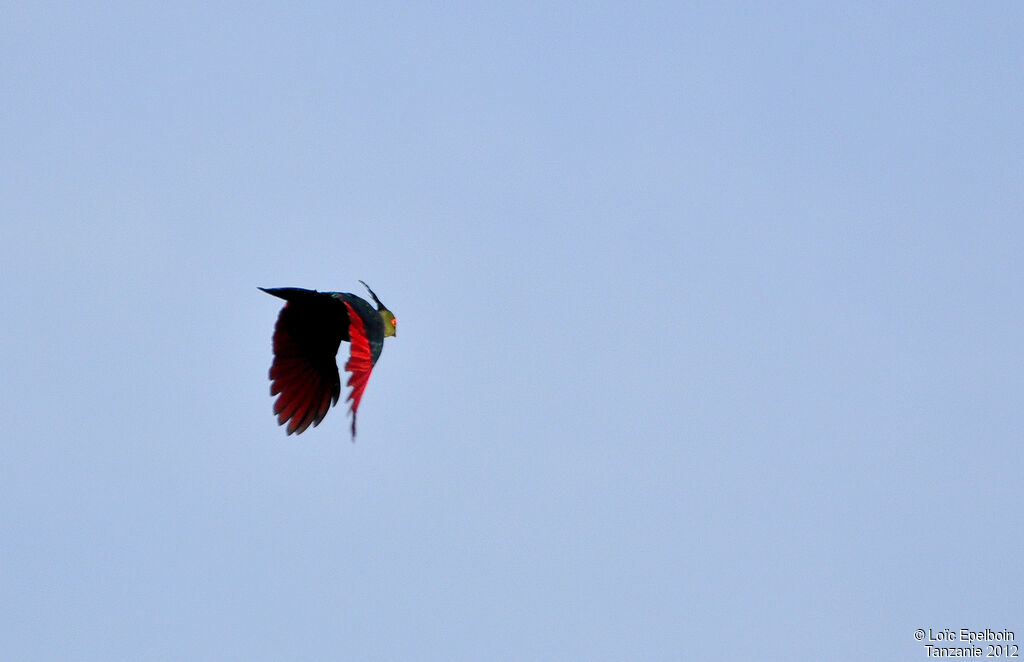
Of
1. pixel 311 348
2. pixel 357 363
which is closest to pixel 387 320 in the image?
pixel 311 348

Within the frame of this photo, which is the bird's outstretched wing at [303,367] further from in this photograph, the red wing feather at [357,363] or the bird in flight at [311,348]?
the red wing feather at [357,363]

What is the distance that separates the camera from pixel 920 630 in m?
23.1

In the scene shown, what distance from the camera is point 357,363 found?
19.0 meters

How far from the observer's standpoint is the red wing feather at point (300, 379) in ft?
73.3

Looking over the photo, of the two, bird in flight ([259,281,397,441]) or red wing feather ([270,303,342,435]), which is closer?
bird in flight ([259,281,397,441])

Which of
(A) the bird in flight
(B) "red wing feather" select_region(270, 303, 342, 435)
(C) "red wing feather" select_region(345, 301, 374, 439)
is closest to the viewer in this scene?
(C) "red wing feather" select_region(345, 301, 374, 439)

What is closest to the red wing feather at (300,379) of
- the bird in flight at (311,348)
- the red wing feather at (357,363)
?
the bird in flight at (311,348)

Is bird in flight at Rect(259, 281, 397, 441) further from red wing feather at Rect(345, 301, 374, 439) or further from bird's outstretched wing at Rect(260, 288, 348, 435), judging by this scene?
red wing feather at Rect(345, 301, 374, 439)

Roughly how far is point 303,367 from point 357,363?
3695 millimetres

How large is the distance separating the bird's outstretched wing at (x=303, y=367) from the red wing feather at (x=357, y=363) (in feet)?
5.62

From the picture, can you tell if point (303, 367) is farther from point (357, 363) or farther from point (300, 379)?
point (357, 363)

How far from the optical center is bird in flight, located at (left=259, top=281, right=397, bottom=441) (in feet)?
69.8

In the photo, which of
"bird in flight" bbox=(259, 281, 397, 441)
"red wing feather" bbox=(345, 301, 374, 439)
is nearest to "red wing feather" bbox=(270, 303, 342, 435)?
"bird in flight" bbox=(259, 281, 397, 441)

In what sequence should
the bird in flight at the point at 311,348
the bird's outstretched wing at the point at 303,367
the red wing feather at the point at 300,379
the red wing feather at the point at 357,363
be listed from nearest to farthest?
the red wing feather at the point at 357,363
the bird in flight at the point at 311,348
the bird's outstretched wing at the point at 303,367
the red wing feather at the point at 300,379
